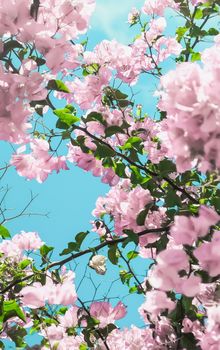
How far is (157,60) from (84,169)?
146 centimetres

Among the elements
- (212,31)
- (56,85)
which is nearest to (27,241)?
(212,31)

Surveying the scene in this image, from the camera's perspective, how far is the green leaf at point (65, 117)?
6.48 feet

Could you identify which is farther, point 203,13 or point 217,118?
point 203,13

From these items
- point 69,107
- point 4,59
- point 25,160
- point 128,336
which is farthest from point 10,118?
point 128,336

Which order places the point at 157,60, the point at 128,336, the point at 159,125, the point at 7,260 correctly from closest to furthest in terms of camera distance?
the point at 128,336, the point at 7,260, the point at 159,125, the point at 157,60

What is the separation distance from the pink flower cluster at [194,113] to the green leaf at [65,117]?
81cm

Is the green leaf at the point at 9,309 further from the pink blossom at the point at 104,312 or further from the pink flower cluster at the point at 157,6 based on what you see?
the pink flower cluster at the point at 157,6

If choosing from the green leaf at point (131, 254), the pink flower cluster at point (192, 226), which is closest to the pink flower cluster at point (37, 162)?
the green leaf at point (131, 254)

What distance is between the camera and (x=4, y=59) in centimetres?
174

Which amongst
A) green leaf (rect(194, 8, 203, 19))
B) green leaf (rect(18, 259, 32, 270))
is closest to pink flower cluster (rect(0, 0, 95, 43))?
green leaf (rect(18, 259, 32, 270))

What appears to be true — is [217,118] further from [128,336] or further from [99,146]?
[128,336]

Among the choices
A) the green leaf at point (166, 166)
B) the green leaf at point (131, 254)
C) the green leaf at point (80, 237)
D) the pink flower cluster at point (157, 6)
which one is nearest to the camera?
the green leaf at point (166, 166)

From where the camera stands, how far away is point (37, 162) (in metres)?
2.35

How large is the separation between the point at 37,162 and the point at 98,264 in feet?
1.75
